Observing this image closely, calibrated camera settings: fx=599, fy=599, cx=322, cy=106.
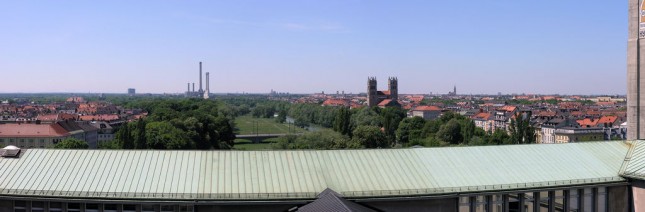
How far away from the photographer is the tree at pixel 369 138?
8506 centimetres

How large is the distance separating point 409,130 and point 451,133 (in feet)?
47.4

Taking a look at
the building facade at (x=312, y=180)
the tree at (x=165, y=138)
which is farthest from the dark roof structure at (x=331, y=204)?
the tree at (x=165, y=138)

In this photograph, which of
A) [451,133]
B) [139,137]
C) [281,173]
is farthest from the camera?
[451,133]

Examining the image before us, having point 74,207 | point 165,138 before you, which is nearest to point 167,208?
point 74,207

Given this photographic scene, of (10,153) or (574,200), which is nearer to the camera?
(10,153)

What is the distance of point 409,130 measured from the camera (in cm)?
12475

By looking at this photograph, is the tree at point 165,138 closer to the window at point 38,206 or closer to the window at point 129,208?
the window at point 38,206

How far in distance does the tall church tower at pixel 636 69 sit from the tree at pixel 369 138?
50.1m

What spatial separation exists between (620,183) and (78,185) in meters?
24.7

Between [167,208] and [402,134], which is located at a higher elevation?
[167,208]

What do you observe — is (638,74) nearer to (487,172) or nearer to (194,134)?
(487,172)

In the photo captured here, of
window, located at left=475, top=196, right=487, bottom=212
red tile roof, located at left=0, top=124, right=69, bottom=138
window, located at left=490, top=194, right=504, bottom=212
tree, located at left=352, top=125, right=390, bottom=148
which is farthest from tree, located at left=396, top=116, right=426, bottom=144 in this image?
window, located at left=475, top=196, right=487, bottom=212

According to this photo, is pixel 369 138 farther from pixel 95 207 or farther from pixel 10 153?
pixel 95 207

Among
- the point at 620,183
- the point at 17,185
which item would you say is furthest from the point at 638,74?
the point at 17,185
